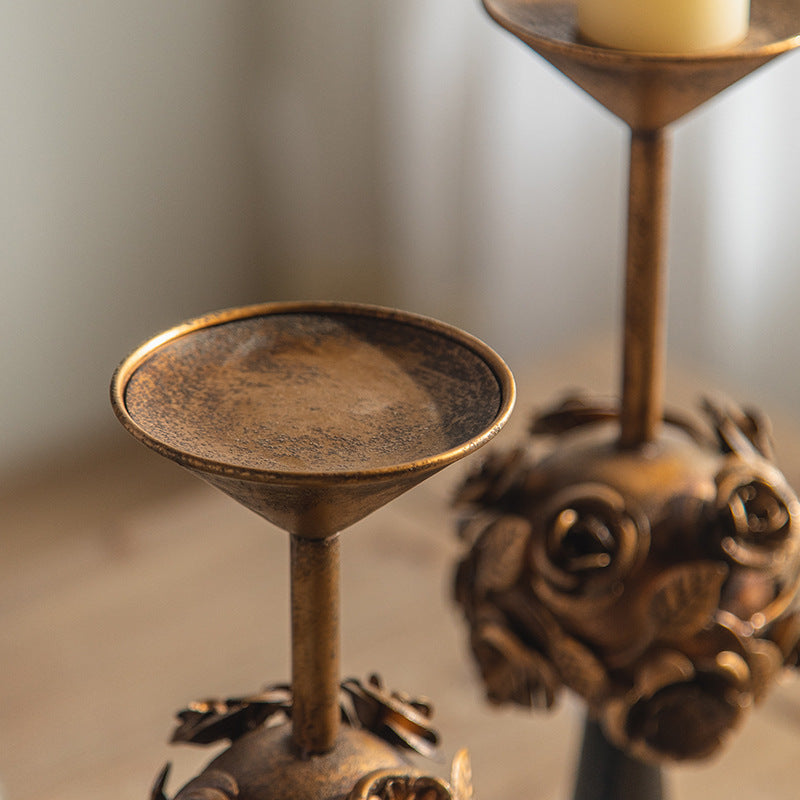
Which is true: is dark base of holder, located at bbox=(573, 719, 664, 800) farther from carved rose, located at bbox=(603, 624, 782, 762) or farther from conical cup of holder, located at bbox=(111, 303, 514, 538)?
conical cup of holder, located at bbox=(111, 303, 514, 538)

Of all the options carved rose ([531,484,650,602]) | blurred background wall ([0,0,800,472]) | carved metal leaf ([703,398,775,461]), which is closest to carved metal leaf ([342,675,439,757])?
carved rose ([531,484,650,602])

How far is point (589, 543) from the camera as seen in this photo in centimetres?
54

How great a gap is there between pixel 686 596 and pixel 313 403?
0.24m

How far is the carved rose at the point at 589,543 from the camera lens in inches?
20.8

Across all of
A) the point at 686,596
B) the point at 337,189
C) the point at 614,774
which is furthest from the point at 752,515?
the point at 337,189

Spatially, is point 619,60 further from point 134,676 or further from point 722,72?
point 134,676

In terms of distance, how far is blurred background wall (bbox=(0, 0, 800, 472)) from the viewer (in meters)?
1.51

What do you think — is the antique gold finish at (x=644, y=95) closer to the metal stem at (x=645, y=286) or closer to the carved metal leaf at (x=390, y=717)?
the metal stem at (x=645, y=286)

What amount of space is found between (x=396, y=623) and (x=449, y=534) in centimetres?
12

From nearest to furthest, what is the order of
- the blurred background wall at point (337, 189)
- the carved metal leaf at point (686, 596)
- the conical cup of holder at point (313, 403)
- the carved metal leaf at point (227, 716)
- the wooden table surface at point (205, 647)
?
the conical cup of holder at point (313, 403) → the carved metal leaf at point (227, 716) → the carved metal leaf at point (686, 596) → the wooden table surface at point (205, 647) → the blurred background wall at point (337, 189)

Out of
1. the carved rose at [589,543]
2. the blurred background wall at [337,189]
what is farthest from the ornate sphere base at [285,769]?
the blurred background wall at [337,189]

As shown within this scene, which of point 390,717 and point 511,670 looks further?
point 511,670

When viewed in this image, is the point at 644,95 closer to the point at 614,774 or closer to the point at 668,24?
the point at 668,24

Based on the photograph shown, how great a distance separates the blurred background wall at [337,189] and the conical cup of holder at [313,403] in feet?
3.69
